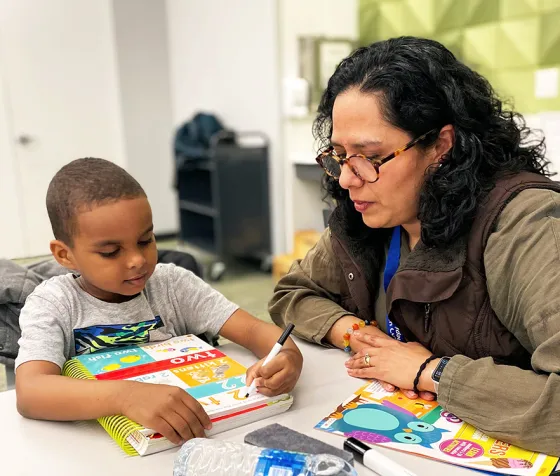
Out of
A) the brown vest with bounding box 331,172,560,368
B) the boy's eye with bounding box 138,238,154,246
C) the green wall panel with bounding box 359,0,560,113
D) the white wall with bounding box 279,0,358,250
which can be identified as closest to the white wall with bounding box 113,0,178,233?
the white wall with bounding box 279,0,358,250

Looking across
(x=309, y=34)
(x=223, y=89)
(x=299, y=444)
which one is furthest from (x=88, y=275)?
(x=223, y=89)

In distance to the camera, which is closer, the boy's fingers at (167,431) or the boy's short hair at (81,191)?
the boy's fingers at (167,431)

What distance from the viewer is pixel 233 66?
4.47 meters

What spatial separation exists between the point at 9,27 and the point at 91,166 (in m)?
4.37

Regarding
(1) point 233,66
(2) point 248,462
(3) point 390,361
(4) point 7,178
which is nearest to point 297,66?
(1) point 233,66

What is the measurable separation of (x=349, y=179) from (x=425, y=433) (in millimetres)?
451

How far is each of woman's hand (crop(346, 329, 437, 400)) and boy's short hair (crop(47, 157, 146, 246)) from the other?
0.49m

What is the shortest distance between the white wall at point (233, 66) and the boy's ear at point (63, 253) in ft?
A: 10.0

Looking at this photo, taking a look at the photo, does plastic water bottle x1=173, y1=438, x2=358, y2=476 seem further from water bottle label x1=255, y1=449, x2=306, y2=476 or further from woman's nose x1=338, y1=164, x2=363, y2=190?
woman's nose x1=338, y1=164, x2=363, y2=190

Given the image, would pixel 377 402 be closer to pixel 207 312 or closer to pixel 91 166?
pixel 207 312

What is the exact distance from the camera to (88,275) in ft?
3.42

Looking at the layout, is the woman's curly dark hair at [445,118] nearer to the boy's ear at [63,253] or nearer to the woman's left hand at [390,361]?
the woman's left hand at [390,361]

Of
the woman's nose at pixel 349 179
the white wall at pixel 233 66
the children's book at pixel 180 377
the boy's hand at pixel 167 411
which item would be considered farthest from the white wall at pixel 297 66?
the boy's hand at pixel 167 411

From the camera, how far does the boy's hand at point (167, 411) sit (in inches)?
30.0
